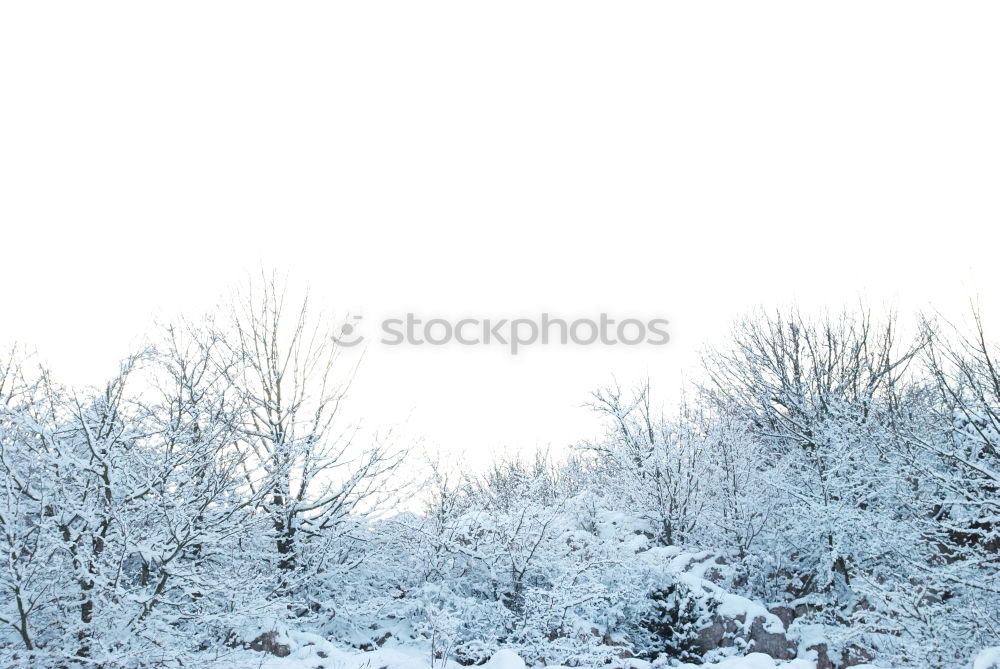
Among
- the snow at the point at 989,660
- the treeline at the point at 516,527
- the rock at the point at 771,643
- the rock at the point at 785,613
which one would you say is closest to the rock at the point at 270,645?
the treeline at the point at 516,527

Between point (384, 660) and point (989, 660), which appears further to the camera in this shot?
point (384, 660)

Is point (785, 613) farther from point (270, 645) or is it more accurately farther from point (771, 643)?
point (270, 645)

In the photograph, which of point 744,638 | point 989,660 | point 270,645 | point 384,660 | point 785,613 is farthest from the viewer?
point 785,613

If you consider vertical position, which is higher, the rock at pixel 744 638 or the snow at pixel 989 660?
the snow at pixel 989 660

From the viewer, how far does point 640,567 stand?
40.7 ft

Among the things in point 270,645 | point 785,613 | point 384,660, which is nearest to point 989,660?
point 785,613

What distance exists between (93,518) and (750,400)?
18.2 meters

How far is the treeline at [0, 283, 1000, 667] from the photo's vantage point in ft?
22.8

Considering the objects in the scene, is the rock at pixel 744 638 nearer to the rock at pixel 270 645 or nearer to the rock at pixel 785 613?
the rock at pixel 785 613

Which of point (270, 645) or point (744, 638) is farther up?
point (270, 645)

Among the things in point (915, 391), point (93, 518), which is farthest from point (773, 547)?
point (93, 518)

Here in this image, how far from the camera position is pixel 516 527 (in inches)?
494

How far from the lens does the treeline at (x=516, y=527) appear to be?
6938mm

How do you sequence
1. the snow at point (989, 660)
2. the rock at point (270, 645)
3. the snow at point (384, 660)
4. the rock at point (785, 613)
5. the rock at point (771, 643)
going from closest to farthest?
the snow at point (989, 660) → the snow at point (384, 660) → the rock at point (270, 645) → the rock at point (771, 643) → the rock at point (785, 613)
